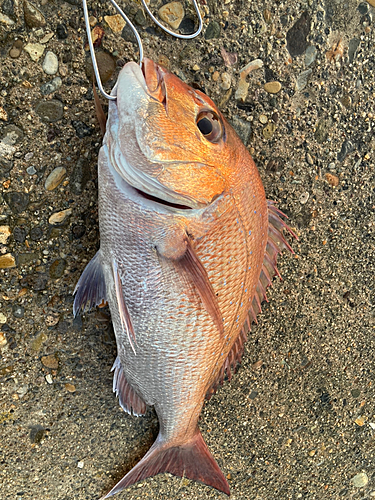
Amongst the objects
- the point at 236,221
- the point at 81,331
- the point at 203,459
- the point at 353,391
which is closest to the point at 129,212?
the point at 236,221

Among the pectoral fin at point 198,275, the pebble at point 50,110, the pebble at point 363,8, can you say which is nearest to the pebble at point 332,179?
the pebble at point 363,8

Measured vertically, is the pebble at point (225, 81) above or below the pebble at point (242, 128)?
above

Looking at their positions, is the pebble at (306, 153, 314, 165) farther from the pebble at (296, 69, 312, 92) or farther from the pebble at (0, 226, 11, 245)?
the pebble at (0, 226, 11, 245)

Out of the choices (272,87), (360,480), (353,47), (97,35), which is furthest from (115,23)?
(360,480)

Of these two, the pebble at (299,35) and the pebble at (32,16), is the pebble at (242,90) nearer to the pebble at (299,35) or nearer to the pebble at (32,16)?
the pebble at (299,35)

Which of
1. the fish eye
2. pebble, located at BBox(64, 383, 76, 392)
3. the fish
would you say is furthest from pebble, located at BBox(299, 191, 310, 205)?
pebble, located at BBox(64, 383, 76, 392)

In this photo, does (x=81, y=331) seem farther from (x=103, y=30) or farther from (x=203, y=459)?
(x=103, y=30)
